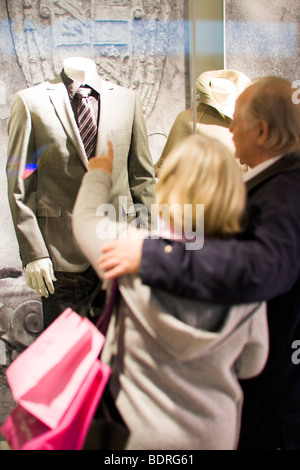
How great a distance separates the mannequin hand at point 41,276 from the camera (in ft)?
5.24

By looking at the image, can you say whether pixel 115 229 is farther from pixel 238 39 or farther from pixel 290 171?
pixel 238 39

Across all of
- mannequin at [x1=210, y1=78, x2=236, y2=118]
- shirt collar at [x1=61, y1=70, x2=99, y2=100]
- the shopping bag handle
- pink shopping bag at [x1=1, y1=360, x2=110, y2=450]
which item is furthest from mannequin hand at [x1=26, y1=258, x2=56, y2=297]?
mannequin at [x1=210, y1=78, x2=236, y2=118]

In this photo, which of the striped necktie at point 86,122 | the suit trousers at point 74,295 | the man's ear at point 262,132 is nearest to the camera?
the man's ear at point 262,132

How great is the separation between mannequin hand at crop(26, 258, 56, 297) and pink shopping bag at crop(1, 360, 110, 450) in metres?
0.50

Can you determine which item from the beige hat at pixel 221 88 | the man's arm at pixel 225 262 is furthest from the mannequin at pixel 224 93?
the man's arm at pixel 225 262

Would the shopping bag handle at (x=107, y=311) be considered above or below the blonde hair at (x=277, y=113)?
below

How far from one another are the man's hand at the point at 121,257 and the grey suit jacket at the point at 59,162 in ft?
1.16

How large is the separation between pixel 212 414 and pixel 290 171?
71 centimetres

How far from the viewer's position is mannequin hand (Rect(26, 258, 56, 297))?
1.60 metres

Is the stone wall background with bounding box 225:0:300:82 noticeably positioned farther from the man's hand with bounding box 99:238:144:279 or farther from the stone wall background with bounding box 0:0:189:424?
the man's hand with bounding box 99:238:144:279

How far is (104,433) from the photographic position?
1.21 meters

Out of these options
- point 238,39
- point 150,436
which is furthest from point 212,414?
point 238,39

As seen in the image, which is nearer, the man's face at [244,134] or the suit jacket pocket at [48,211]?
the man's face at [244,134]

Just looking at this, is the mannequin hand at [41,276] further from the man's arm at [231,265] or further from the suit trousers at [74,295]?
the man's arm at [231,265]
